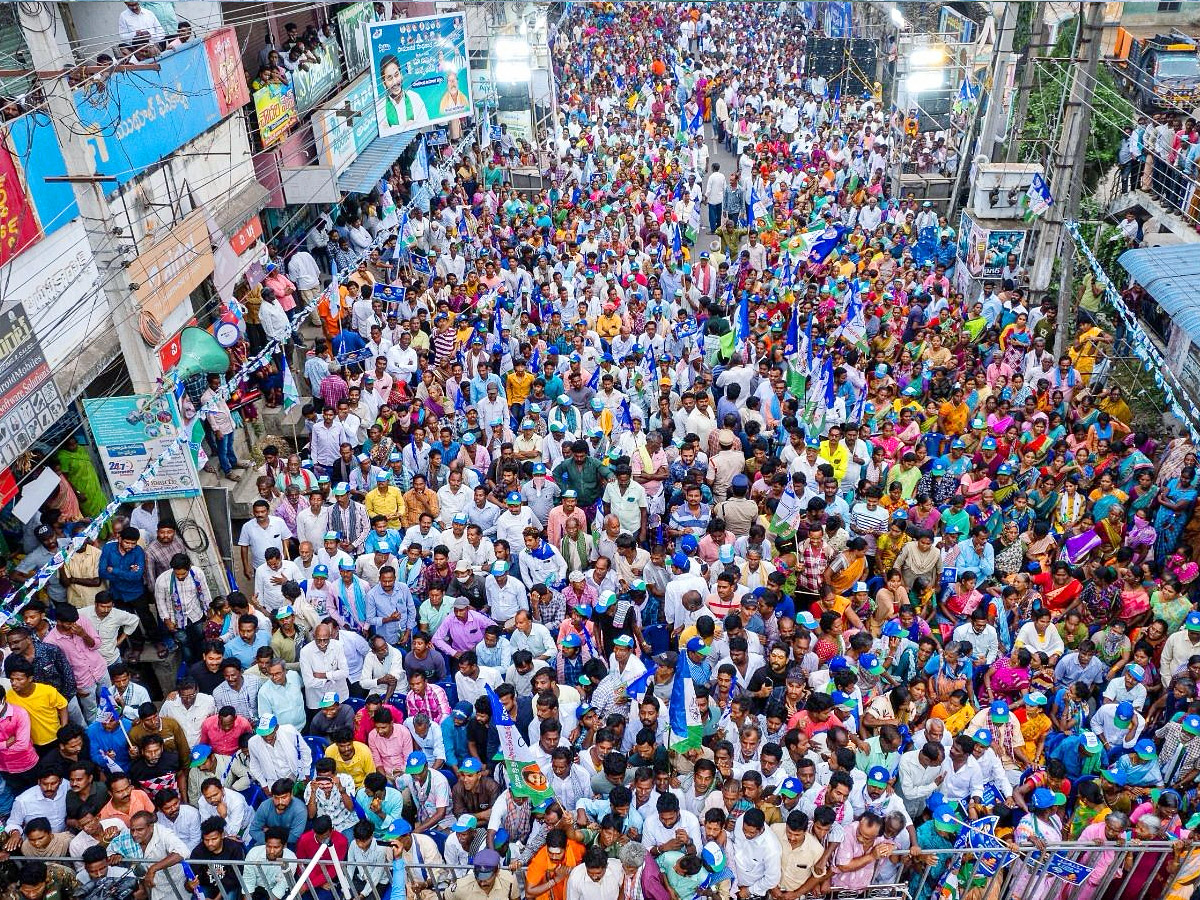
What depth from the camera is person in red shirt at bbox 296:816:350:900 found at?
6234 millimetres

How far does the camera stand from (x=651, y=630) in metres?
8.23

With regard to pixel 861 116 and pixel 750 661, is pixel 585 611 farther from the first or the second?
pixel 861 116

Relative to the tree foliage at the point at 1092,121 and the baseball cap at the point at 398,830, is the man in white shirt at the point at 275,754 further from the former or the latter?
the tree foliage at the point at 1092,121

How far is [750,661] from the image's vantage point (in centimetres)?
757

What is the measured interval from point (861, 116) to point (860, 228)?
8.58m

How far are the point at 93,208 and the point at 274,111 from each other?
670 centimetres

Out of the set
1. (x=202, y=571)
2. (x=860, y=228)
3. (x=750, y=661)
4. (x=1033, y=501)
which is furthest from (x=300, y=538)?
(x=860, y=228)

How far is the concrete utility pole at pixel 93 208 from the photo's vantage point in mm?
7285

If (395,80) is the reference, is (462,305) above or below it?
below

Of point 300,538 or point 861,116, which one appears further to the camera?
point 861,116

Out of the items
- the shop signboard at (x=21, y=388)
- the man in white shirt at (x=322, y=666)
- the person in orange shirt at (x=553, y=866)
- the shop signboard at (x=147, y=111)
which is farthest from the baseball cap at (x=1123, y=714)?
the shop signboard at (x=147, y=111)

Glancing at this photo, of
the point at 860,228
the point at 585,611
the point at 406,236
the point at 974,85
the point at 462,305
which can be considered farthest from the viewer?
the point at 974,85

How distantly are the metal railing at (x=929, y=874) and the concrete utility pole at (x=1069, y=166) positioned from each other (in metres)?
8.55

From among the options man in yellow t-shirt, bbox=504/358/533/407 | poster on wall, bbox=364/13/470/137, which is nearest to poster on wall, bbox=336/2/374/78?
poster on wall, bbox=364/13/470/137
